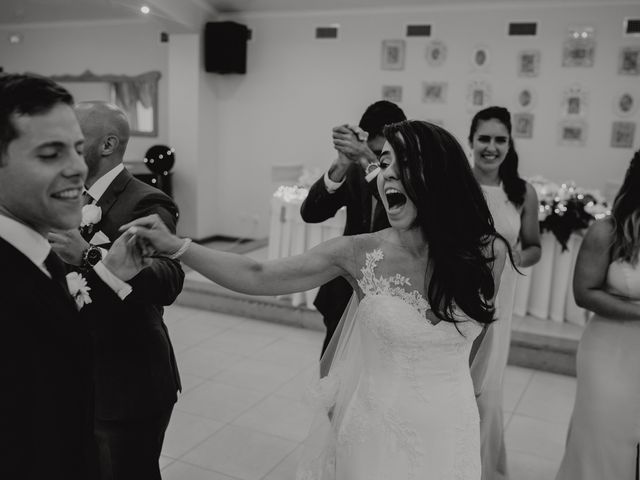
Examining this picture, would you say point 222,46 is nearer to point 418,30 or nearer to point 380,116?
point 418,30

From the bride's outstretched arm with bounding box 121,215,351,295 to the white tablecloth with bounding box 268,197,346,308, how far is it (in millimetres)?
3532

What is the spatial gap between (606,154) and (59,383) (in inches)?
296

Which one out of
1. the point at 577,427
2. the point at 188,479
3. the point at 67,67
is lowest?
the point at 188,479

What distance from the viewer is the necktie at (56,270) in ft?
3.69

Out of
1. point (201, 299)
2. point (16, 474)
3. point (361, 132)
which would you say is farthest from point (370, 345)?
point (201, 299)

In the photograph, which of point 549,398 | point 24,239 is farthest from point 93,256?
point 549,398

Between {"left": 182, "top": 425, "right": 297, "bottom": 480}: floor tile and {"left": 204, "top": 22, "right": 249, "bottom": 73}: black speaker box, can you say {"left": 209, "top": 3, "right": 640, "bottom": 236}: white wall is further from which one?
{"left": 182, "top": 425, "right": 297, "bottom": 480}: floor tile

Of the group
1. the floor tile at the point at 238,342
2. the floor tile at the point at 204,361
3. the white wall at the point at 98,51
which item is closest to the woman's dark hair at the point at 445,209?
the floor tile at the point at 204,361

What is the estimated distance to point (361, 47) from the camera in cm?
824

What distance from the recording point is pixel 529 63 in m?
7.55

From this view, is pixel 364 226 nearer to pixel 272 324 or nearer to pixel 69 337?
pixel 69 337

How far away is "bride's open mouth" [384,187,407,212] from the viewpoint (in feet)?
5.75

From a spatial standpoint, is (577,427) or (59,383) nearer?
(59,383)

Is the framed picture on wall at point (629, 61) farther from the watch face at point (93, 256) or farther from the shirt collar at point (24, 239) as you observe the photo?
the shirt collar at point (24, 239)
